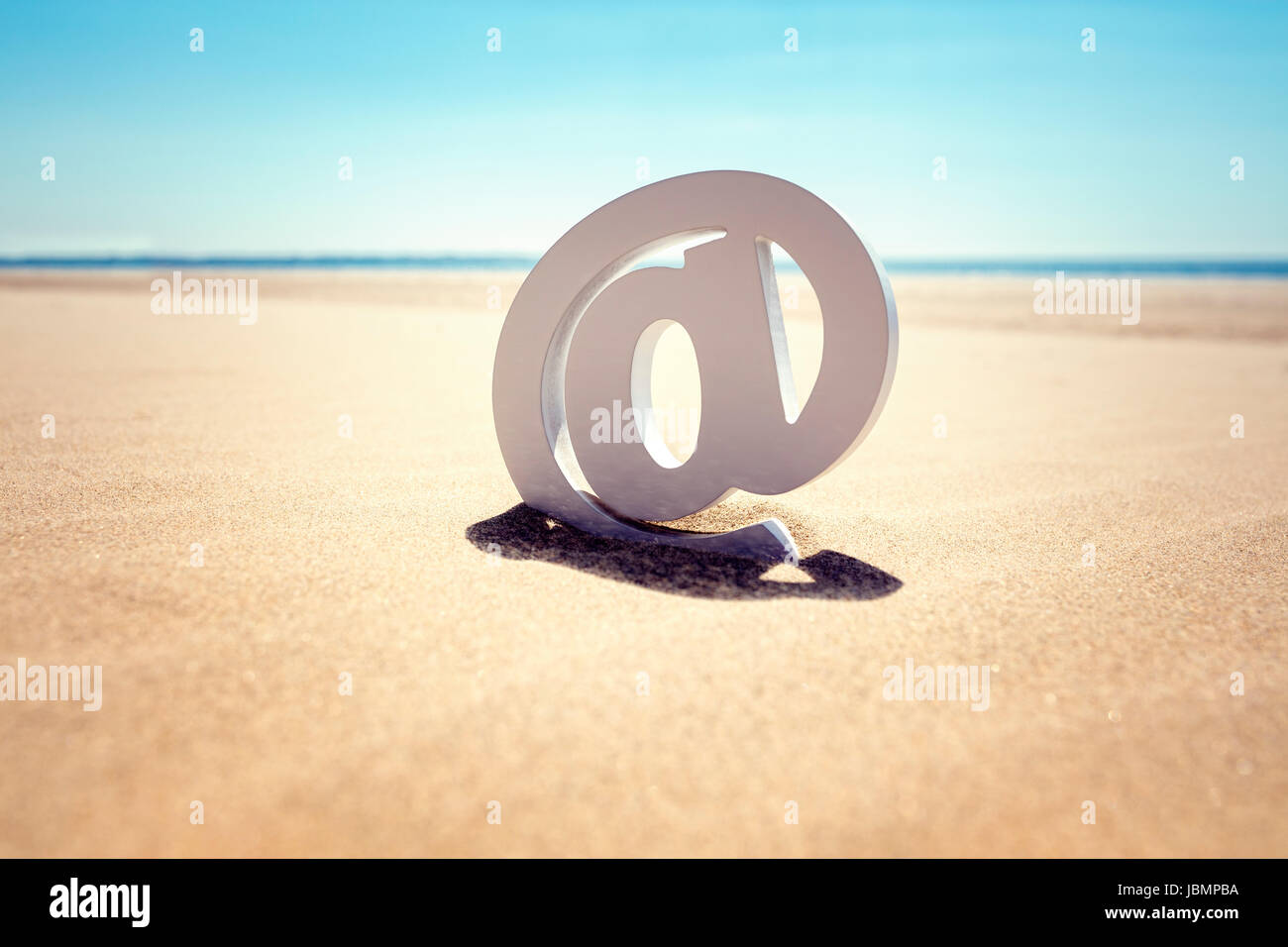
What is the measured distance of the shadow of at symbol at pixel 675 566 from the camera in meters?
4.74

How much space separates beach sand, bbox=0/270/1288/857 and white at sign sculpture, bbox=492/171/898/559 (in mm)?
477

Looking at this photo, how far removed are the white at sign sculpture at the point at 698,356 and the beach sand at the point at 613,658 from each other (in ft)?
1.56

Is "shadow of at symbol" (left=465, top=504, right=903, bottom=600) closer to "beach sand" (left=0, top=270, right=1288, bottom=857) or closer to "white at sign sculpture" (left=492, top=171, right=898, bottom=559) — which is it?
"beach sand" (left=0, top=270, right=1288, bottom=857)

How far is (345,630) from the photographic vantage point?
404 cm

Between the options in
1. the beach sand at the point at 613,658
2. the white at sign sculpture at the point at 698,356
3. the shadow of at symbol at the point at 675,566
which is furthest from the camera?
the white at sign sculpture at the point at 698,356

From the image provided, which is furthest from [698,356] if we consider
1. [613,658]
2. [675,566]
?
[613,658]

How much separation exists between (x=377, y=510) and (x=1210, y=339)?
2258 cm

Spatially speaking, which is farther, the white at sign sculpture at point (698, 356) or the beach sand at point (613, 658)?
the white at sign sculpture at point (698, 356)

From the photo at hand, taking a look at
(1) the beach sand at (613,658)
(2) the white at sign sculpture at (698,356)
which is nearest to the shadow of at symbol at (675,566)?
(1) the beach sand at (613,658)

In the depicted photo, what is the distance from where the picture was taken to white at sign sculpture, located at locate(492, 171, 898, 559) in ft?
16.0

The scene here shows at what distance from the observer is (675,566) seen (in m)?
5.03

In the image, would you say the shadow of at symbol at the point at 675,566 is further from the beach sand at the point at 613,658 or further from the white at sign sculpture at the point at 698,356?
the white at sign sculpture at the point at 698,356
